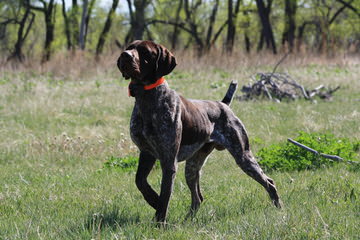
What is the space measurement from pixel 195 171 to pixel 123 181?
62.8 inches

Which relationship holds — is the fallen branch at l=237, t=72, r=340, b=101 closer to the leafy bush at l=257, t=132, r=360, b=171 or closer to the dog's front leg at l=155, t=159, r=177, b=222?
the leafy bush at l=257, t=132, r=360, b=171

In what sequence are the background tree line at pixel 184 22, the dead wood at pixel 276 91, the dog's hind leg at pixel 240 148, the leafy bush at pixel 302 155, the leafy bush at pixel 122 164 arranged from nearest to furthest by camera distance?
the dog's hind leg at pixel 240 148, the leafy bush at pixel 302 155, the leafy bush at pixel 122 164, the dead wood at pixel 276 91, the background tree line at pixel 184 22

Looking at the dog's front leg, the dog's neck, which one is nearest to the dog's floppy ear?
the dog's neck

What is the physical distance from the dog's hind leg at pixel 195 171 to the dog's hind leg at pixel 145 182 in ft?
1.98

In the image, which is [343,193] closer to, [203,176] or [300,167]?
[300,167]

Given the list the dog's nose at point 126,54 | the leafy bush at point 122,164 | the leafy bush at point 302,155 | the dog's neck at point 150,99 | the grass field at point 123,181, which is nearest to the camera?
the dog's nose at point 126,54

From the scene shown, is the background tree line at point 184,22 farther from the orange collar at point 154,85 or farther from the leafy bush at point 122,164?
the orange collar at point 154,85

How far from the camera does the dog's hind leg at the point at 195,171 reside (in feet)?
15.6

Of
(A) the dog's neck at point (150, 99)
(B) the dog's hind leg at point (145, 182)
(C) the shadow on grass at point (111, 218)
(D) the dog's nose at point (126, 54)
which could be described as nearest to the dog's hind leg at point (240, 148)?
(B) the dog's hind leg at point (145, 182)

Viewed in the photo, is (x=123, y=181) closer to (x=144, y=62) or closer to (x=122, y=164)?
(x=122, y=164)

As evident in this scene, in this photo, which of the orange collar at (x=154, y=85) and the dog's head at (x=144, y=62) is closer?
the dog's head at (x=144, y=62)

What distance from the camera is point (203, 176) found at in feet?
21.3

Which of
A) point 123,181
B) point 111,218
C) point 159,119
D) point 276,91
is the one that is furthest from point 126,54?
point 276,91

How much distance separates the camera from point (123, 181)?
6133 mm
